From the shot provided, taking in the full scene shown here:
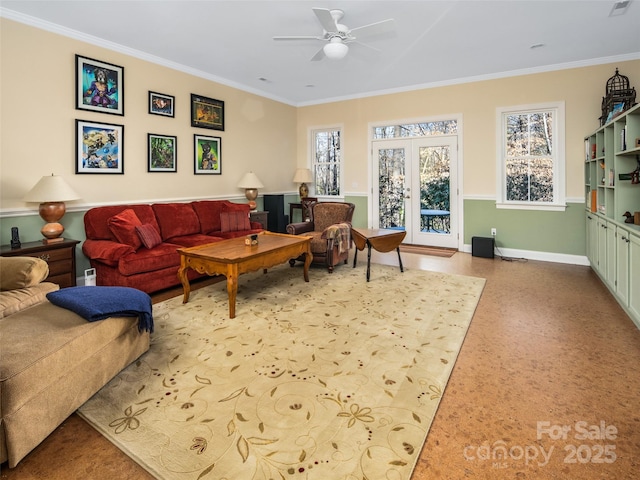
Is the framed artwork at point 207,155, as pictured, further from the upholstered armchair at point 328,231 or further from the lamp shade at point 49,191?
Answer: the lamp shade at point 49,191

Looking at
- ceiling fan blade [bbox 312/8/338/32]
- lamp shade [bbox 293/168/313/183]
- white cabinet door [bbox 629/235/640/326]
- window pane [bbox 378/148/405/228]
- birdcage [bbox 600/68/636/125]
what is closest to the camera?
white cabinet door [bbox 629/235/640/326]

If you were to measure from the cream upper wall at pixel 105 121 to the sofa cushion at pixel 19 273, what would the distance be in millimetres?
1641

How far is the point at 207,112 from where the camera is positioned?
18.6ft

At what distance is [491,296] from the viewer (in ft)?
12.6

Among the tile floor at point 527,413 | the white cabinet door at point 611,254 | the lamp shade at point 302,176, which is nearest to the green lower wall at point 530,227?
the white cabinet door at point 611,254

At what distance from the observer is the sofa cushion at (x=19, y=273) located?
2.41 m

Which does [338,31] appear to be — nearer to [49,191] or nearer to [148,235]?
[148,235]

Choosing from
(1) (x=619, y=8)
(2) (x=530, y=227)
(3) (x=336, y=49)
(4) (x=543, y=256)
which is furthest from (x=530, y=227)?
(3) (x=336, y=49)

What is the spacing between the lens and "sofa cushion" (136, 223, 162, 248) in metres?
4.00

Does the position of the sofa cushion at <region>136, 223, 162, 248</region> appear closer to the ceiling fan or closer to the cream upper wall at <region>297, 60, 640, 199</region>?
the ceiling fan

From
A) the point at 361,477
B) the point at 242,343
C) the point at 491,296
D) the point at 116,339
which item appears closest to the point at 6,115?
the point at 116,339

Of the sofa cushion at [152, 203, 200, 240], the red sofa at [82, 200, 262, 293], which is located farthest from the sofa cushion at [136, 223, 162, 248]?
the sofa cushion at [152, 203, 200, 240]

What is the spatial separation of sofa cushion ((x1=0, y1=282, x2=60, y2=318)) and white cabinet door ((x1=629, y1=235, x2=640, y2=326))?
4.43 m

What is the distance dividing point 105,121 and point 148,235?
5.28ft
